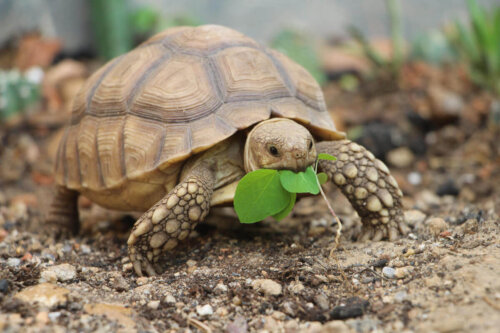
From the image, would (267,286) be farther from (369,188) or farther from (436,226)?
(436,226)

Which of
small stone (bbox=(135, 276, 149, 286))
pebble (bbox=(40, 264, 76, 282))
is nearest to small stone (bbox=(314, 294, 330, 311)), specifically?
small stone (bbox=(135, 276, 149, 286))

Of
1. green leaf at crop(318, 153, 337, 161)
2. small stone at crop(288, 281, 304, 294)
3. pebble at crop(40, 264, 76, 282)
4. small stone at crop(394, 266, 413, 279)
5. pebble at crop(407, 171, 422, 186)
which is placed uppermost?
green leaf at crop(318, 153, 337, 161)

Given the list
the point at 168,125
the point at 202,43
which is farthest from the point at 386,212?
the point at 202,43

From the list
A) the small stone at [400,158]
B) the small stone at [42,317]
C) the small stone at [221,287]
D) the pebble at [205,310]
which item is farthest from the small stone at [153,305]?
the small stone at [400,158]

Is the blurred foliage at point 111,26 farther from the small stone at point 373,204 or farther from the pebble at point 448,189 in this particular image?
the small stone at point 373,204

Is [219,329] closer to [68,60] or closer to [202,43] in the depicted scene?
[202,43]

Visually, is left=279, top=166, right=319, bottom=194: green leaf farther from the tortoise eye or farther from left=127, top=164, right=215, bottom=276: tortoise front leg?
left=127, top=164, right=215, bottom=276: tortoise front leg
